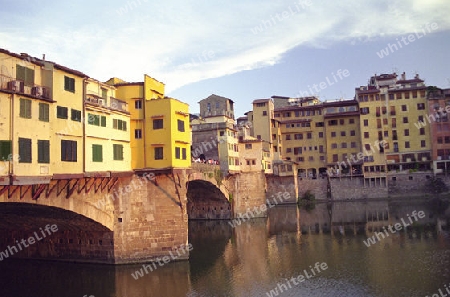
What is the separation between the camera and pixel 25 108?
21.3 m

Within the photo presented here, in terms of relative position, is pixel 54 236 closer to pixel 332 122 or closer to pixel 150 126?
pixel 150 126

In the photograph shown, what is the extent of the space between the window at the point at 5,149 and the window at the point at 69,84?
5715 mm

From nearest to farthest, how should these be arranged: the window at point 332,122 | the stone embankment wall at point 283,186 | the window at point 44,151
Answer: the window at point 44,151 < the stone embankment wall at point 283,186 < the window at point 332,122

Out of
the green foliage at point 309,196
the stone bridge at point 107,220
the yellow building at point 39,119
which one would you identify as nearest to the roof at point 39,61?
the yellow building at point 39,119

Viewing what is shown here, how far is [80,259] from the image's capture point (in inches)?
1190

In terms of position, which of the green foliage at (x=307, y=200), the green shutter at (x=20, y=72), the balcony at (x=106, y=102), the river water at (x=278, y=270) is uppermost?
the green shutter at (x=20, y=72)

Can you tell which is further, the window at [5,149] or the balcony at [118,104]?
the balcony at [118,104]

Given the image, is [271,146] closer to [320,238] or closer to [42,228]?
[320,238]

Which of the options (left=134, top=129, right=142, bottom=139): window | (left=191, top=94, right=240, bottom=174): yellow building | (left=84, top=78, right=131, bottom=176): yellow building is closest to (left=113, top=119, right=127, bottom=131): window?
(left=84, top=78, right=131, bottom=176): yellow building

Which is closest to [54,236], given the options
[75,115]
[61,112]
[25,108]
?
[75,115]

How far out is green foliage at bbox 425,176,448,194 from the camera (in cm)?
6981

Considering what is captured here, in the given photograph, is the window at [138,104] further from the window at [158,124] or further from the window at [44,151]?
the window at [44,151]

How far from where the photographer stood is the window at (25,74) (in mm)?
21595

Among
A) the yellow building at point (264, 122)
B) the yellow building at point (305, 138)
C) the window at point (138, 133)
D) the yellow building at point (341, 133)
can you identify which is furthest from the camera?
the yellow building at point (305, 138)
